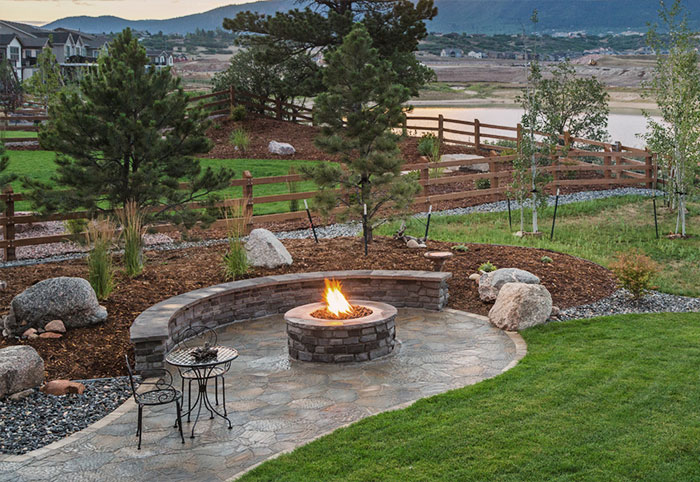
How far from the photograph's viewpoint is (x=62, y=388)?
742 centimetres

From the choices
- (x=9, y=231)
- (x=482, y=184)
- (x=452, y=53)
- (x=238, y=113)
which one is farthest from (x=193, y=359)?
(x=452, y=53)

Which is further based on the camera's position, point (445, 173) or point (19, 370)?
point (445, 173)

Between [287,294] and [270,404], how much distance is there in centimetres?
345

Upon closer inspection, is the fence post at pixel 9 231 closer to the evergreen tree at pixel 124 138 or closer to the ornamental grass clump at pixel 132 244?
the evergreen tree at pixel 124 138

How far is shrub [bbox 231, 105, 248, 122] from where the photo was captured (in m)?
29.3

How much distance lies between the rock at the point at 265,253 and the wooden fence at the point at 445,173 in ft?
4.75

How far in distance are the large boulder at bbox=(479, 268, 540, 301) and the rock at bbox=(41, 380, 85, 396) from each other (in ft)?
18.1

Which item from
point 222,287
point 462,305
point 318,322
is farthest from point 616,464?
point 222,287

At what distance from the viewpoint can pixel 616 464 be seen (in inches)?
215

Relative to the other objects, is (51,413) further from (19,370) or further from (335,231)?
(335,231)

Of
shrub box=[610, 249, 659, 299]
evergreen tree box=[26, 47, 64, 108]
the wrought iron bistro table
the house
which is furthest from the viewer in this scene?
the house

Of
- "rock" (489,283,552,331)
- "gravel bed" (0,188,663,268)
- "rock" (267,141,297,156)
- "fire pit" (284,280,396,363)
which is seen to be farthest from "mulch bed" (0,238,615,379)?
"rock" (267,141,297,156)

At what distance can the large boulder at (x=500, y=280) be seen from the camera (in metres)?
10.4

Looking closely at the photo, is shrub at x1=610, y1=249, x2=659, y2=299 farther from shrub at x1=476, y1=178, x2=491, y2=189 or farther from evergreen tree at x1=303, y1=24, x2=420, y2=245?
shrub at x1=476, y1=178, x2=491, y2=189
